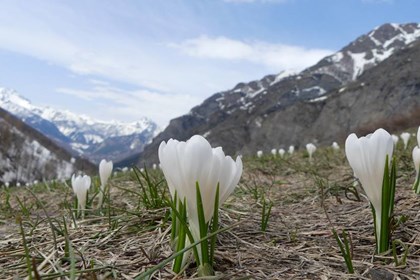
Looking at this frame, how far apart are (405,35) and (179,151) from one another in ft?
639

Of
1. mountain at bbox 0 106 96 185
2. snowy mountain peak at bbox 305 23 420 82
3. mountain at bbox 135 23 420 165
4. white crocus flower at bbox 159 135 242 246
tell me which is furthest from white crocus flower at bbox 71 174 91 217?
snowy mountain peak at bbox 305 23 420 82

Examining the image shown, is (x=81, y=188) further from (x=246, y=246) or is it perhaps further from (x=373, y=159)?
(x=373, y=159)

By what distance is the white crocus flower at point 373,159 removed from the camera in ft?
5.64

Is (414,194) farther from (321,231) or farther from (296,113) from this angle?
(296,113)

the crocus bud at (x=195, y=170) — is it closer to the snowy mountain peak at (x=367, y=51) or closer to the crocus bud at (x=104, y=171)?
the crocus bud at (x=104, y=171)

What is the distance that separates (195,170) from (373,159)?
0.73 m

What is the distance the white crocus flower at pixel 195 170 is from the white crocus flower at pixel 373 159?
54cm

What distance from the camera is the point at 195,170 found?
4.96 ft

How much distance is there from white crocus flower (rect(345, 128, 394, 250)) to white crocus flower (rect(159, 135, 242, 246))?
1.79ft

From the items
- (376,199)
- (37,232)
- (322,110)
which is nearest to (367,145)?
(376,199)

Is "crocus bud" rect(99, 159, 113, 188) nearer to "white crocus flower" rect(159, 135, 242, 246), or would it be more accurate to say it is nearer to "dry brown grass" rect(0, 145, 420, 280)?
"dry brown grass" rect(0, 145, 420, 280)

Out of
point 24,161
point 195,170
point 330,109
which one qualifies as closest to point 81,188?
point 195,170

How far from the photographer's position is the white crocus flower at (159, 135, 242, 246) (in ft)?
4.94

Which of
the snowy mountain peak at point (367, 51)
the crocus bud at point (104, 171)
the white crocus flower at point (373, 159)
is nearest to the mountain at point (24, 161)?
the crocus bud at point (104, 171)
